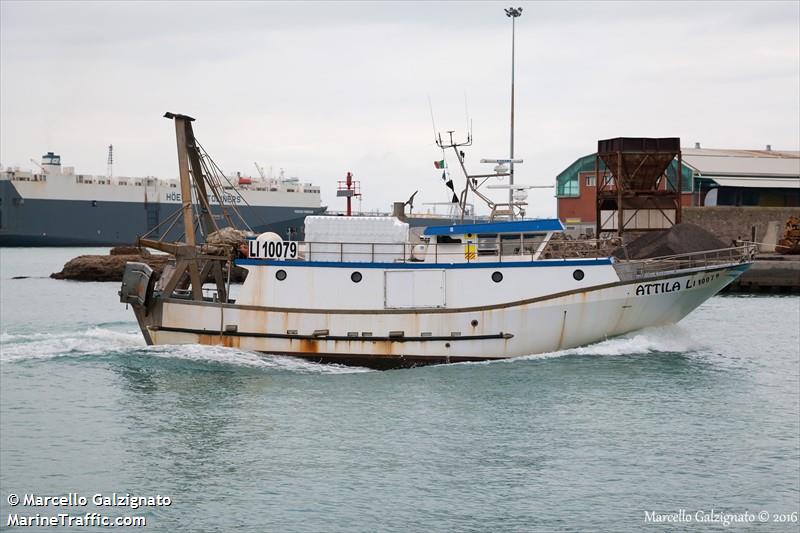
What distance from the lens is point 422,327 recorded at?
24.6 metres

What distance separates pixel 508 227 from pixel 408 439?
8.49 m

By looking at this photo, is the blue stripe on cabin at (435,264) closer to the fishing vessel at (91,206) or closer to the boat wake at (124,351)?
the boat wake at (124,351)

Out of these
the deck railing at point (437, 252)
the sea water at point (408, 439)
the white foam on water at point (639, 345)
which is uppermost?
the deck railing at point (437, 252)

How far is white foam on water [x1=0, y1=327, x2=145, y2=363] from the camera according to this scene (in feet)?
90.9

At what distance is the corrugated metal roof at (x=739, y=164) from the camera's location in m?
66.8

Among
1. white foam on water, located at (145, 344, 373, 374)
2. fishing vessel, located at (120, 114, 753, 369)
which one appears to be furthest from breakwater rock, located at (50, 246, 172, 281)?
white foam on water, located at (145, 344, 373, 374)

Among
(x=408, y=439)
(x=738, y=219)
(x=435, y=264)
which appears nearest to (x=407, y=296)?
(x=435, y=264)

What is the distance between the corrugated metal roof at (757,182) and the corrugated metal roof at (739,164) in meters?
0.31

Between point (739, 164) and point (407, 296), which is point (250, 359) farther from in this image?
point (739, 164)

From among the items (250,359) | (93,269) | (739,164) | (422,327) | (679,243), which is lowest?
(250,359)

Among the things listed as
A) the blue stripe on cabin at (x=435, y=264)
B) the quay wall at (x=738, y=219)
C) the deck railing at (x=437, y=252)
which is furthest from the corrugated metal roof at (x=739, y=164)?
the blue stripe on cabin at (x=435, y=264)

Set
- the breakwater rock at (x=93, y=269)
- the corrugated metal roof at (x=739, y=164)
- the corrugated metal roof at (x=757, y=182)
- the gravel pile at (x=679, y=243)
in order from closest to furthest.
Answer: the gravel pile at (x=679, y=243) < the breakwater rock at (x=93, y=269) < the corrugated metal roof at (x=757, y=182) < the corrugated metal roof at (x=739, y=164)

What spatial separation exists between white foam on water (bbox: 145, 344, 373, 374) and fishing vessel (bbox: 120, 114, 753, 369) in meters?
0.18

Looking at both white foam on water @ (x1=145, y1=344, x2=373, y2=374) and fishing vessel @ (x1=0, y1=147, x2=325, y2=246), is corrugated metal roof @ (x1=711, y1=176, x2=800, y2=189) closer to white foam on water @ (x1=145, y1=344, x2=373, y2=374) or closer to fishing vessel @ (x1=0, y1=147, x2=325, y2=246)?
white foam on water @ (x1=145, y1=344, x2=373, y2=374)
